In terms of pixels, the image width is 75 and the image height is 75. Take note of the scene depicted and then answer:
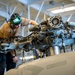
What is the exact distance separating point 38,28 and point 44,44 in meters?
0.17

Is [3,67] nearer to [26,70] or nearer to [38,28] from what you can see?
[38,28]

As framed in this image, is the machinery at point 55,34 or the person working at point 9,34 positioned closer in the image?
the machinery at point 55,34

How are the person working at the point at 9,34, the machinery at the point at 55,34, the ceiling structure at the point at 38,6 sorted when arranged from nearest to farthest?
the machinery at the point at 55,34
the person working at the point at 9,34
the ceiling structure at the point at 38,6

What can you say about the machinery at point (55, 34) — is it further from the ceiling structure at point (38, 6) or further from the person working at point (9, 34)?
the ceiling structure at point (38, 6)

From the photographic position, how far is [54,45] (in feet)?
6.12

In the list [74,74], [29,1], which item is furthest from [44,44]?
[29,1]

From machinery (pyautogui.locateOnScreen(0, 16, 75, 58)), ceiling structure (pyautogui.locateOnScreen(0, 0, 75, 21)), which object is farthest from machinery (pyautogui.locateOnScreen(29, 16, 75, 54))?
ceiling structure (pyautogui.locateOnScreen(0, 0, 75, 21))

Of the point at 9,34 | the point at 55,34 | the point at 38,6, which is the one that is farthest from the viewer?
the point at 38,6

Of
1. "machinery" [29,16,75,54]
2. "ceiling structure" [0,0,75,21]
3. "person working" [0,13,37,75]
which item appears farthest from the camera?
"ceiling structure" [0,0,75,21]

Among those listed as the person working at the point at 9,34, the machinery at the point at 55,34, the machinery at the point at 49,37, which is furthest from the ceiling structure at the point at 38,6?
the machinery at the point at 55,34

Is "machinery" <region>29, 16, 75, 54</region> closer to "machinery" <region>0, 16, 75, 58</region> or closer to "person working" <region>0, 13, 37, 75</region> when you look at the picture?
"machinery" <region>0, 16, 75, 58</region>

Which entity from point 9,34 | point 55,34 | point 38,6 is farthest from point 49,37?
point 38,6

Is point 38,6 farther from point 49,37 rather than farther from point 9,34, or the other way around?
point 49,37

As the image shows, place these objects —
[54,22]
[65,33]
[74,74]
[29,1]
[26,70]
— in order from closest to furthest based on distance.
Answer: [74,74], [26,70], [54,22], [65,33], [29,1]
